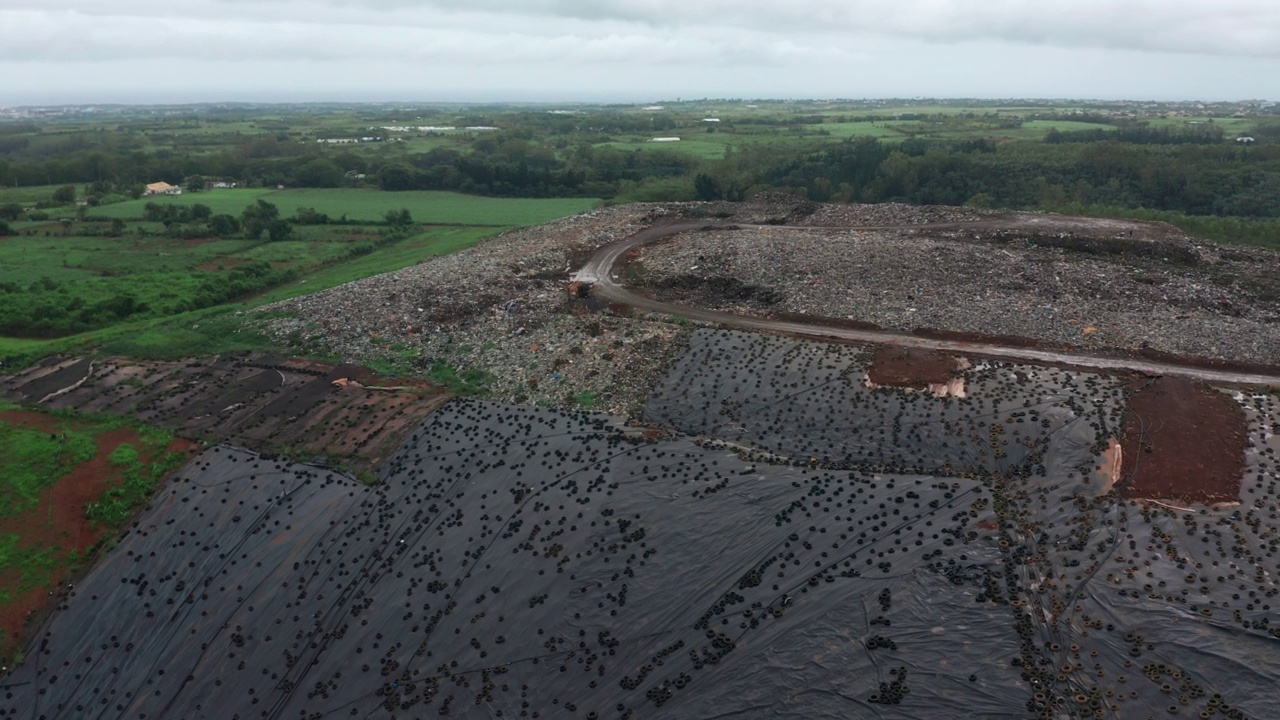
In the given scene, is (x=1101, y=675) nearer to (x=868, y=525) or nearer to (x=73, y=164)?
(x=868, y=525)

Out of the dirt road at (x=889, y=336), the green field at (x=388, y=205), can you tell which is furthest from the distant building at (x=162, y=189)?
the dirt road at (x=889, y=336)

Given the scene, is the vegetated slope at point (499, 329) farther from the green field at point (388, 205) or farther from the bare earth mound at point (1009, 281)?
the green field at point (388, 205)

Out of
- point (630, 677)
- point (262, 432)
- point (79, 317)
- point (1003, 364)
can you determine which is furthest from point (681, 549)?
point (79, 317)

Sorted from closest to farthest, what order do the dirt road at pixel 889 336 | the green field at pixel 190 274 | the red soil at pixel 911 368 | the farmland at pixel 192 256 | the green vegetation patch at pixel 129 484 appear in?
1. the green vegetation patch at pixel 129 484
2. the red soil at pixel 911 368
3. the dirt road at pixel 889 336
4. the green field at pixel 190 274
5. the farmland at pixel 192 256

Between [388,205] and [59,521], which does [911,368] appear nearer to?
[59,521]

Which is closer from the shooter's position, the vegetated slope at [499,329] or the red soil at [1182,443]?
the red soil at [1182,443]

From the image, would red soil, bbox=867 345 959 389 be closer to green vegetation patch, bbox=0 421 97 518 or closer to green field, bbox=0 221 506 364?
green field, bbox=0 221 506 364

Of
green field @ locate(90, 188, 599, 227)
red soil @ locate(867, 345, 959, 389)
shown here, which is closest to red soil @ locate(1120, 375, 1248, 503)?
red soil @ locate(867, 345, 959, 389)
